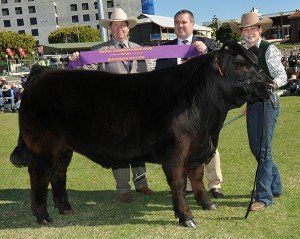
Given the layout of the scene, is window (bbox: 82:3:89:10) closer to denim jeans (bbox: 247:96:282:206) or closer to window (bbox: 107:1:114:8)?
window (bbox: 107:1:114:8)

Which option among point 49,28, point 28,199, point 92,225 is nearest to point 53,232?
point 92,225

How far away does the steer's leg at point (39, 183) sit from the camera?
5.14 meters

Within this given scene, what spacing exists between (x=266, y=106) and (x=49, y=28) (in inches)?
3976

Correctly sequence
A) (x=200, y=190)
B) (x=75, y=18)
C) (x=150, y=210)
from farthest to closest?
(x=75, y=18)
(x=150, y=210)
(x=200, y=190)

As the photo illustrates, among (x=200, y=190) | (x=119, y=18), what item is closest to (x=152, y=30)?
(x=119, y=18)

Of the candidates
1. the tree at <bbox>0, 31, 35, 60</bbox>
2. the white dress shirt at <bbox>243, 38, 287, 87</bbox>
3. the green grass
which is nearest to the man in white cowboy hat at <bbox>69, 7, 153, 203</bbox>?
the green grass

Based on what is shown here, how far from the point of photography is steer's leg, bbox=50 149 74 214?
5.24 m

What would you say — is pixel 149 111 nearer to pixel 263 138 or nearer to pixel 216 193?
pixel 263 138

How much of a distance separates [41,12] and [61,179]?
330 ft

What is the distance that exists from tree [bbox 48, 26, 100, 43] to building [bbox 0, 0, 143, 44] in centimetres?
492

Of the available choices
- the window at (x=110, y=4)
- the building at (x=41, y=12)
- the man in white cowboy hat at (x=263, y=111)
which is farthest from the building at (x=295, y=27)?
the man in white cowboy hat at (x=263, y=111)

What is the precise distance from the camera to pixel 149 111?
4598mm

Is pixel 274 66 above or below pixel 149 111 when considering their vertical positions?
above

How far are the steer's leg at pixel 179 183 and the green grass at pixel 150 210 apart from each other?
0.44ft
